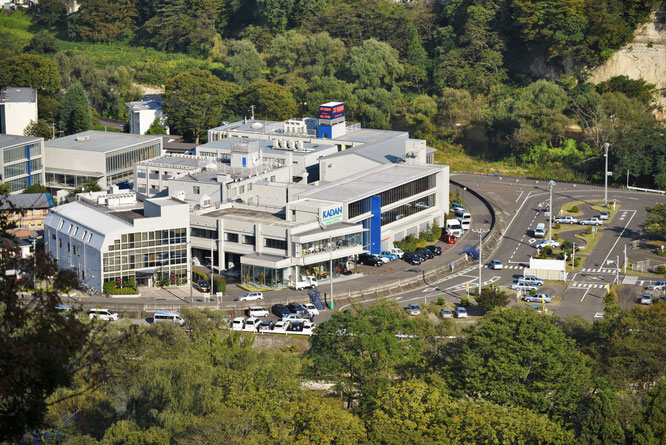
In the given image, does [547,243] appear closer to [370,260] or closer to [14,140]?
[370,260]

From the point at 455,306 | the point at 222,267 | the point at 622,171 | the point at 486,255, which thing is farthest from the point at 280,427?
the point at 622,171

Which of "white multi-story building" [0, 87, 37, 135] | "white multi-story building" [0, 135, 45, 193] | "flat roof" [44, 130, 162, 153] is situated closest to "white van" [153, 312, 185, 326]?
"white multi-story building" [0, 135, 45, 193]

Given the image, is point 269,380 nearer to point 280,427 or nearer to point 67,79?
point 280,427

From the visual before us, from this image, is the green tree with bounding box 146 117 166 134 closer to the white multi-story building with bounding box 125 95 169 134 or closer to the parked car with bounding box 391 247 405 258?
the white multi-story building with bounding box 125 95 169 134

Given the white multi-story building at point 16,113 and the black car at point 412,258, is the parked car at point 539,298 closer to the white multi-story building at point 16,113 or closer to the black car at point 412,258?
the black car at point 412,258

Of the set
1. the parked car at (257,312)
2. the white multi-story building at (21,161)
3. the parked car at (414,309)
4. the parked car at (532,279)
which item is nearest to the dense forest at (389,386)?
the parked car at (414,309)

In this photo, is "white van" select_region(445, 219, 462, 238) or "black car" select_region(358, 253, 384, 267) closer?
"black car" select_region(358, 253, 384, 267)
